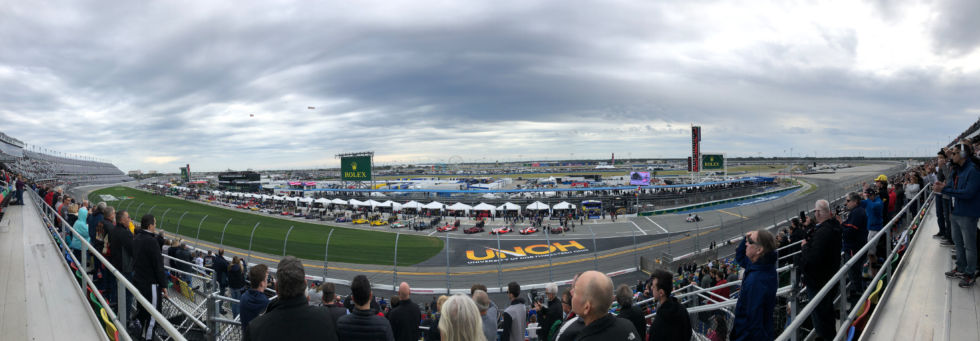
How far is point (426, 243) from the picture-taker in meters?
26.4

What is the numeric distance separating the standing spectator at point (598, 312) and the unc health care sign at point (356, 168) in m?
43.5

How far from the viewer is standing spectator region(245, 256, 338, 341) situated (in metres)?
2.14

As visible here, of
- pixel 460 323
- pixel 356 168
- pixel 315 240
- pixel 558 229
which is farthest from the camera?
pixel 356 168

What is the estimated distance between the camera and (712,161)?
172 ft

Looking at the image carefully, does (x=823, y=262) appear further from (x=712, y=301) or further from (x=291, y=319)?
(x=291, y=319)

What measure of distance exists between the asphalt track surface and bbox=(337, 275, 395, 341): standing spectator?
10246 mm

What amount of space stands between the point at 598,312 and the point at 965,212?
178 inches

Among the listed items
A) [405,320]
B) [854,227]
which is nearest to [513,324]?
[405,320]

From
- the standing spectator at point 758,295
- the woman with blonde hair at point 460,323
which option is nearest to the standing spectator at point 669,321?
the standing spectator at point 758,295

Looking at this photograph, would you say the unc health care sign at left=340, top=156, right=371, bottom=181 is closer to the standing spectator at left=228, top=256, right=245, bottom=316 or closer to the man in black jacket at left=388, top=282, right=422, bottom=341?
the standing spectator at left=228, top=256, right=245, bottom=316

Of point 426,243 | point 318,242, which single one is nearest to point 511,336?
point 426,243

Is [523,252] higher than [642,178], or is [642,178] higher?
[642,178]

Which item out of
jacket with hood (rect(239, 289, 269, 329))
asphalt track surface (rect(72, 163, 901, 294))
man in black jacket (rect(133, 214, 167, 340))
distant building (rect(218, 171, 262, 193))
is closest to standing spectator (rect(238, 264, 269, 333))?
jacket with hood (rect(239, 289, 269, 329))

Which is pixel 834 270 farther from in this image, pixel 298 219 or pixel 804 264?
pixel 298 219
